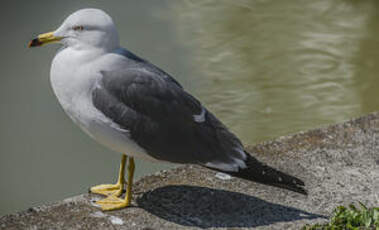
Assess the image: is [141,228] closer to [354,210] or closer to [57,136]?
[354,210]

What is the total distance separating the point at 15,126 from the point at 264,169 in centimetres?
299

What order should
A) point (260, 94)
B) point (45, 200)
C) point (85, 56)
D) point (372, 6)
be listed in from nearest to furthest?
point (85, 56)
point (45, 200)
point (260, 94)
point (372, 6)

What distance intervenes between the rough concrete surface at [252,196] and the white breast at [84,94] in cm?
36

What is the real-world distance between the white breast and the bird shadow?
35 cm

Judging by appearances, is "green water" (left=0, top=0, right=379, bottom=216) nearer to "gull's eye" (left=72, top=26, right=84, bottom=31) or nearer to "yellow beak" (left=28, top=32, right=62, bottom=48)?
"yellow beak" (left=28, top=32, right=62, bottom=48)

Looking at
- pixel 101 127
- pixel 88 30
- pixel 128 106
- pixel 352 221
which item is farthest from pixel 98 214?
pixel 352 221

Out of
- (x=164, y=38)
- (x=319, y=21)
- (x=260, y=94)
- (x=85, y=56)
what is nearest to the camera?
(x=85, y=56)

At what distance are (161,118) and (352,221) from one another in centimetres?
103

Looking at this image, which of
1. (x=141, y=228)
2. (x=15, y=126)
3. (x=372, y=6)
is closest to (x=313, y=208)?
(x=141, y=228)

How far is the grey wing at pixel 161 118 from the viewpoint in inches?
126

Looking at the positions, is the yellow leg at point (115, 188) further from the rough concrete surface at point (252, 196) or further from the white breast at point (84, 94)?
the white breast at point (84, 94)

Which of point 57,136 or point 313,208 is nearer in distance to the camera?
point 313,208

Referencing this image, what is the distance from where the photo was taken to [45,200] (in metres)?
4.93

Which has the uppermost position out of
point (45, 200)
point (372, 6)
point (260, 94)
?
point (372, 6)
